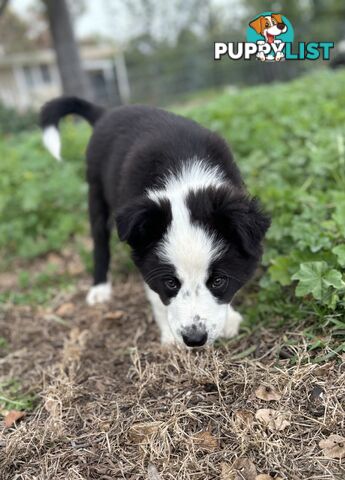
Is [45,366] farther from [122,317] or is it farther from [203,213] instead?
[203,213]

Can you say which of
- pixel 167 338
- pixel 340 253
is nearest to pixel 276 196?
pixel 340 253

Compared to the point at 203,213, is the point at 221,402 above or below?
below

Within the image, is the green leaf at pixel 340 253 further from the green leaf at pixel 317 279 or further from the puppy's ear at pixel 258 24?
the puppy's ear at pixel 258 24

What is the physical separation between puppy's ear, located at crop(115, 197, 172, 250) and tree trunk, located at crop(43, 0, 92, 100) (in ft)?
37.6

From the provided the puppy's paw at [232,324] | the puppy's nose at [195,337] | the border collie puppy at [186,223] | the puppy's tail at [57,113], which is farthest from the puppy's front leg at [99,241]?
the puppy's nose at [195,337]

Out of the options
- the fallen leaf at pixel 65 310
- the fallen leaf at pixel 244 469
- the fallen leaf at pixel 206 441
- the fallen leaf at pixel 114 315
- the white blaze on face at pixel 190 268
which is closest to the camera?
the fallen leaf at pixel 244 469

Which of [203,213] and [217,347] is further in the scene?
[217,347]

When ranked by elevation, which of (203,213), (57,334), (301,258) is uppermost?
(203,213)

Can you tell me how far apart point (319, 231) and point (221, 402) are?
52.4 inches

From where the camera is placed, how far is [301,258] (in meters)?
3.05

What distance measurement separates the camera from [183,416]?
2363mm

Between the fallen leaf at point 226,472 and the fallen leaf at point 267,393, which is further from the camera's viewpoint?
the fallen leaf at point 267,393

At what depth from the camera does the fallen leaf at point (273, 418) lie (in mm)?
2236

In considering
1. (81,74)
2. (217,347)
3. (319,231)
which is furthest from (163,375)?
(81,74)
